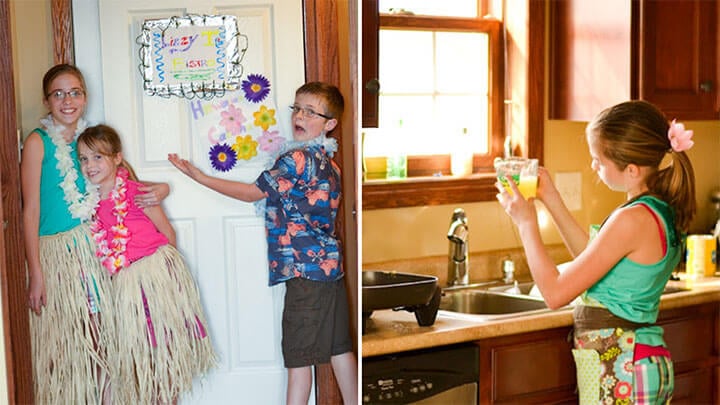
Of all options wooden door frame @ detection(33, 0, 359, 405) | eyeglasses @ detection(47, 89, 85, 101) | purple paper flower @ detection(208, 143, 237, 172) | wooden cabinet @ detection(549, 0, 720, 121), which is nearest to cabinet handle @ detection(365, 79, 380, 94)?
wooden door frame @ detection(33, 0, 359, 405)

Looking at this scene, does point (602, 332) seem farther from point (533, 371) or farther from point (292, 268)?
point (292, 268)

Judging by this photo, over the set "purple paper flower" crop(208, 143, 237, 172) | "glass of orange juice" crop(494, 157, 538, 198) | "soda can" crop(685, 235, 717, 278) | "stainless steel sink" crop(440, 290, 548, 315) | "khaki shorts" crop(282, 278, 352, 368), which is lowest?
"stainless steel sink" crop(440, 290, 548, 315)

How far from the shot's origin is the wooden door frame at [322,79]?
95 centimetres

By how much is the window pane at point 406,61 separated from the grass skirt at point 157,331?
106 centimetres

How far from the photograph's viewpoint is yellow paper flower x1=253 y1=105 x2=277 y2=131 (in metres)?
1.01

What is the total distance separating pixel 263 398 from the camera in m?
1.04

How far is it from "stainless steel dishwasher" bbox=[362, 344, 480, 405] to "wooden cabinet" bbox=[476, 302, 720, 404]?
1.3 inches

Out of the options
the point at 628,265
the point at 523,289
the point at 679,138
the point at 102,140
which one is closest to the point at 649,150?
the point at 679,138

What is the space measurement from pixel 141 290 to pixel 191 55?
0.27m

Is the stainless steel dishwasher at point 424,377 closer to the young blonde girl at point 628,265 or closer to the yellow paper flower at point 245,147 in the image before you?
the young blonde girl at point 628,265

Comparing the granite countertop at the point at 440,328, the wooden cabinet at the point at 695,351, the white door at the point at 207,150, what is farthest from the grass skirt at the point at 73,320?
the wooden cabinet at the point at 695,351

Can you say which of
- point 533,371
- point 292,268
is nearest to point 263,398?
point 292,268

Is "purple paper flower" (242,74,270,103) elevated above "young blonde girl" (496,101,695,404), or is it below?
above

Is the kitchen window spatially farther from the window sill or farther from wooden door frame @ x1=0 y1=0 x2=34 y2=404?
wooden door frame @ x1=0 y1=0 x2=34 y2=404
